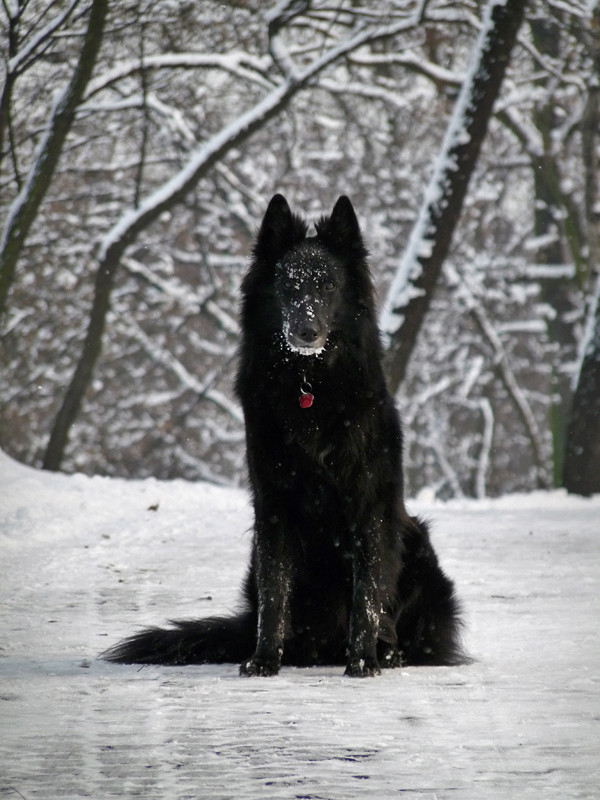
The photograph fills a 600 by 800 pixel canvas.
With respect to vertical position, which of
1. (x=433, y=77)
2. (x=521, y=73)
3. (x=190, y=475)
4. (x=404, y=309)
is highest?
(x=521, y=73)

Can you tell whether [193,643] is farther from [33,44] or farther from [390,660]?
[33,44]

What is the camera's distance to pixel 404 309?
1282 centimetres

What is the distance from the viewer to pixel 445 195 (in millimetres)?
12766

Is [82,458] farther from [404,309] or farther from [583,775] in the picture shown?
[583,775]

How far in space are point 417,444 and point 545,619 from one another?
21.7 meters

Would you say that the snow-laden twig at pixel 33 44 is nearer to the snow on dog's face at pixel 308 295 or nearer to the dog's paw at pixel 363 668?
the snow on dog's face at pixel 308 295

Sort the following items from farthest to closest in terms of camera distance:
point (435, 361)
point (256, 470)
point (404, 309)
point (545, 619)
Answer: point (435, 361) < point (404, 309) < point (545, 619) < point (256, 470)

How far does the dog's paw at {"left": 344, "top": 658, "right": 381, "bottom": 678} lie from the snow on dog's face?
4.60 ft

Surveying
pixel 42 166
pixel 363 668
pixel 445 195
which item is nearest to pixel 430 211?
pixel 445 195

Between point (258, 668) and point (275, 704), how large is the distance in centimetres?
70

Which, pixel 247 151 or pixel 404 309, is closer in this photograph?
pixel 404 309

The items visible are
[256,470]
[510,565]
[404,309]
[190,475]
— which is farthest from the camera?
[190,475]

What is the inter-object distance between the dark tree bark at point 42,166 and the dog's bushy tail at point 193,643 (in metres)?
10.2

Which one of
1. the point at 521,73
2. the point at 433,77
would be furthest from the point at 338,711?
the point at 521,73
